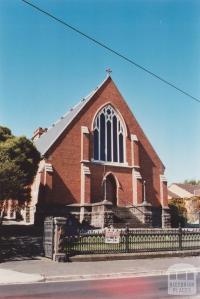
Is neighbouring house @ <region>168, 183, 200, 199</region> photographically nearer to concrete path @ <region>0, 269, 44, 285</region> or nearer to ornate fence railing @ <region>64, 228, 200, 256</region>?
ornate fence railing @ <region>64, 228, 200, 256</region>

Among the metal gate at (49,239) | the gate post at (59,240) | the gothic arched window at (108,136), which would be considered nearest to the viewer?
the gate post at (59,240)

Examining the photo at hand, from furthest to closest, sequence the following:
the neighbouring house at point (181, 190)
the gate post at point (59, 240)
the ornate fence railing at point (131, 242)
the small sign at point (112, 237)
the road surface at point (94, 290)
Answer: the neighbouring house at point (181, 190), the small sign at point (112, 237), the ornate fence railing at point (131, 242), the gate post at point (59, 240), the road surface at point (94, 290)

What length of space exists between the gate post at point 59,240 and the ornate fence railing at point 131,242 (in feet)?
1.08

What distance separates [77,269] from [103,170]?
20.9m

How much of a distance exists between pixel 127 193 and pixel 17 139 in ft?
44.0

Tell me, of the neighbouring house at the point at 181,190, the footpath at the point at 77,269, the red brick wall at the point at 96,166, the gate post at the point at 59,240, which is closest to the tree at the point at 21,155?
the red brick wall at the point at 96,166

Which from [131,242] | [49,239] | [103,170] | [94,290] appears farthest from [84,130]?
[94,290]

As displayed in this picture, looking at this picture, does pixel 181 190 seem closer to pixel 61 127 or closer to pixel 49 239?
pixel 61 127

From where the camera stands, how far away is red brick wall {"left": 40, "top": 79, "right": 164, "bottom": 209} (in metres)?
34.0

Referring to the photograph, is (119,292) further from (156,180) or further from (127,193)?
(156,180)

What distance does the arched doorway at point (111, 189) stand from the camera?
36.5m

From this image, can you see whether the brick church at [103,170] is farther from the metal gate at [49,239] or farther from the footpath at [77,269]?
the footpath at [77,269]

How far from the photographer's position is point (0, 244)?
18.8 meters

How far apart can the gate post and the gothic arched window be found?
1868cm
